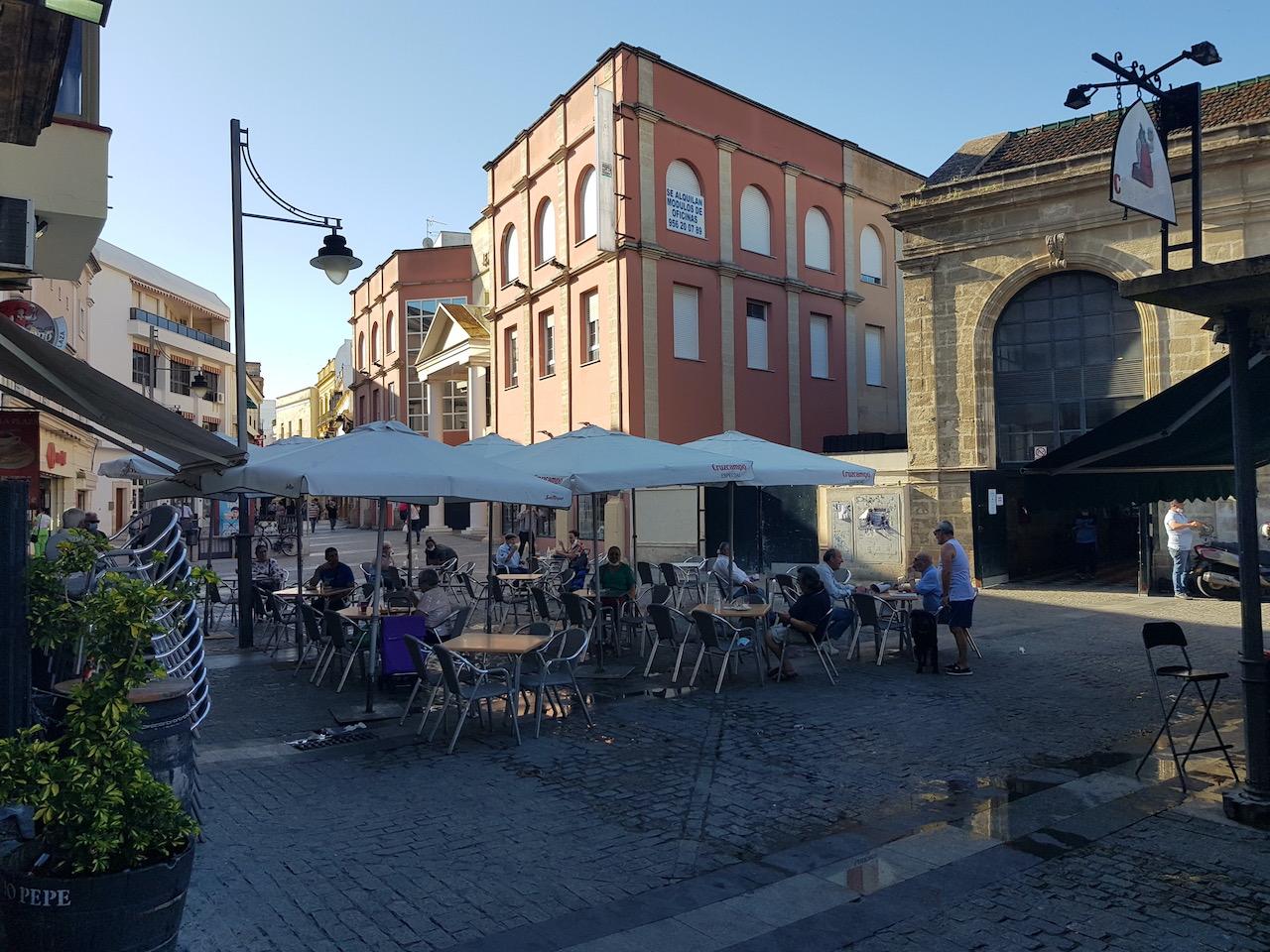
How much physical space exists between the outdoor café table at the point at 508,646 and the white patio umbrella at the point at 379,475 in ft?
2.70

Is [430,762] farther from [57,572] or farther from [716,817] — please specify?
[57,572]

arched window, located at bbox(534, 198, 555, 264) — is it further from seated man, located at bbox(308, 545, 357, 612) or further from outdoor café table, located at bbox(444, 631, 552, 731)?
outdoor café table, located at bbox(444, 631, 552, 731)

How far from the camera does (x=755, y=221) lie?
25.6 m

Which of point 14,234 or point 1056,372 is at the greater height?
point 1056,372

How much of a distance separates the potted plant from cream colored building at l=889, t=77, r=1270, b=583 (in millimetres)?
15886

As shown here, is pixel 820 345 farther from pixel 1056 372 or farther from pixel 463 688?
pixel 463 688

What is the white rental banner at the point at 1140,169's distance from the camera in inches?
265

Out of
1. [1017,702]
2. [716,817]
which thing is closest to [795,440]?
[1017,702]

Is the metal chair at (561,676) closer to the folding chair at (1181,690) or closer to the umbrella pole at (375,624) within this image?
the umbrella pole at (375,624)

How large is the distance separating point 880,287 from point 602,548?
12.7m

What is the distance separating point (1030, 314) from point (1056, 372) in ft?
4.19

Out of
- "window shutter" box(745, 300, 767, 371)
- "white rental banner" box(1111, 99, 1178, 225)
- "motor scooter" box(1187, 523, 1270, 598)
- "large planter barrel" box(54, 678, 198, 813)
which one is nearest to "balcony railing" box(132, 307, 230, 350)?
"window shutter" box(745, 300, 767, 371)

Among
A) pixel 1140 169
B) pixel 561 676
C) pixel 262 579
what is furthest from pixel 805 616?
pixel 262 579

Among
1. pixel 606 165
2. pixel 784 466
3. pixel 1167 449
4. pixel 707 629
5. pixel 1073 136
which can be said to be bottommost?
pixel 707 629
